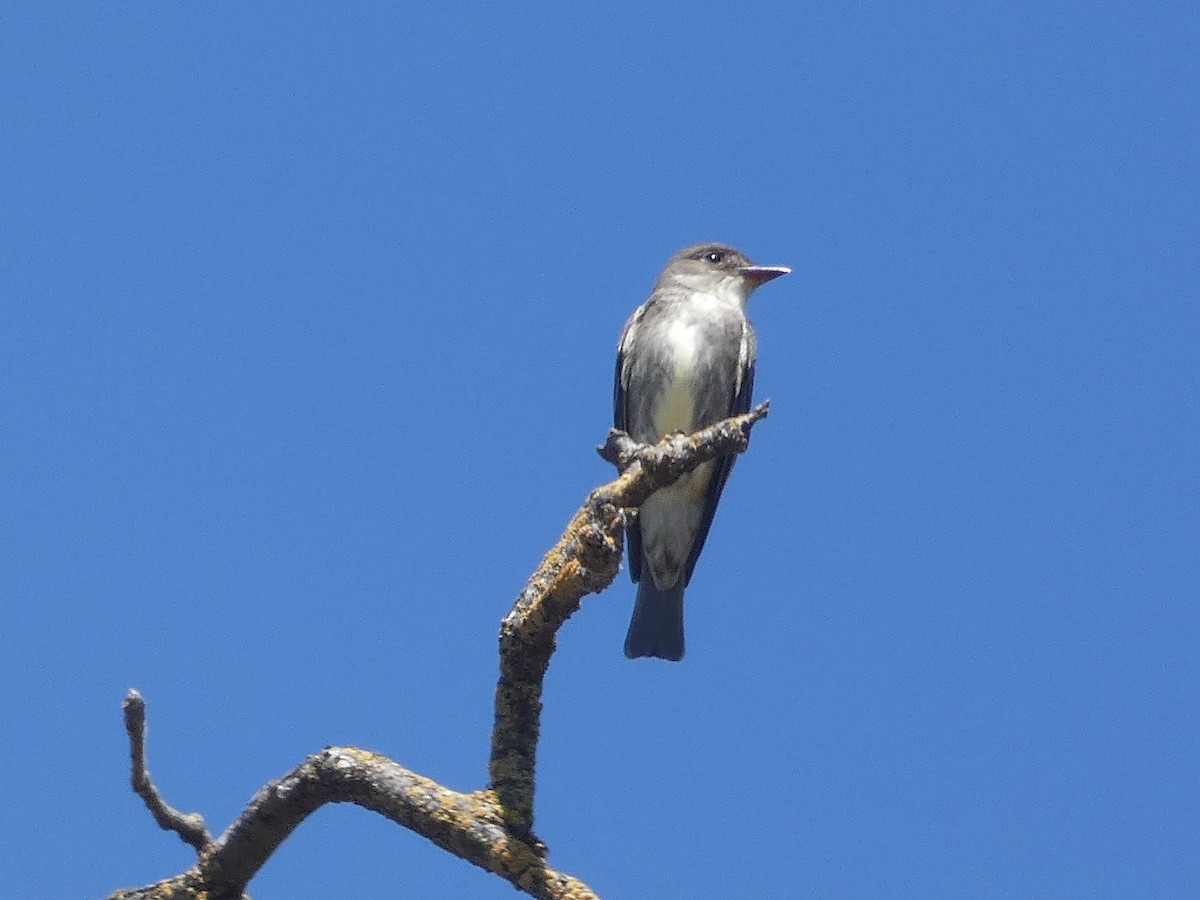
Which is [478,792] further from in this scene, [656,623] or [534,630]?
[656,623]

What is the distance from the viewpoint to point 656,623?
26.6 ft

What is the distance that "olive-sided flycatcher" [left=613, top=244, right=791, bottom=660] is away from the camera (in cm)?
825

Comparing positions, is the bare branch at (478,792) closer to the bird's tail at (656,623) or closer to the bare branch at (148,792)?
the bare branch at (148,792)

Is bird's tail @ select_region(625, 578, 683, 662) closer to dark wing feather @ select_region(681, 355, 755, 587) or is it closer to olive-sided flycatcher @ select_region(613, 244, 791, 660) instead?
olive-sided flycatcher @ select_region(613, 244, 791, 660)

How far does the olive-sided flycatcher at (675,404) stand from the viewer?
8250 millimetres

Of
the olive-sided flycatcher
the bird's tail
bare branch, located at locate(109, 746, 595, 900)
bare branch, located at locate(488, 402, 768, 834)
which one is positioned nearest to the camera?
bare branch, located at locate(109, 746, 595, 900)

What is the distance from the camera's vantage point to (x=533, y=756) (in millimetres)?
3922

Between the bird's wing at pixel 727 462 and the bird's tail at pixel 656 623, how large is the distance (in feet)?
0.75

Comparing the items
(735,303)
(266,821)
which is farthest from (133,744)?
(735,303)

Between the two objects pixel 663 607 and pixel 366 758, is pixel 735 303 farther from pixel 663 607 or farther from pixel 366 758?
pixel 366 758

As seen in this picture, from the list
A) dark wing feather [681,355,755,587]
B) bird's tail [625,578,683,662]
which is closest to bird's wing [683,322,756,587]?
dark wing feather [681,355,755,587]

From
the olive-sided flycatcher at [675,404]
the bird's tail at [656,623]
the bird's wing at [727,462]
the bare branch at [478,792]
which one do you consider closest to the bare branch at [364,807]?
the bare branch at [478,792]

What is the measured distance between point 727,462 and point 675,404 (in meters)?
0.49

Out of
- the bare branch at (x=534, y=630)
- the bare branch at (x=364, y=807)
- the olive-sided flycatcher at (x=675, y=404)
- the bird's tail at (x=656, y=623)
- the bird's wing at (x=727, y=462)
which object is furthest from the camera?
the bird's wing at (x=727, y=462)
